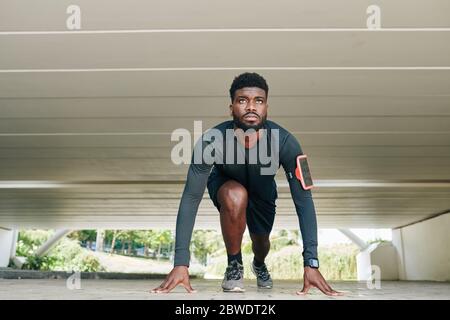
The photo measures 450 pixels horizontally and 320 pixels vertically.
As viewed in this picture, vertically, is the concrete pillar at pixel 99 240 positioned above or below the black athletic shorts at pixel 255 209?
above

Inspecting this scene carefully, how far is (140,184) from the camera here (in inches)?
327

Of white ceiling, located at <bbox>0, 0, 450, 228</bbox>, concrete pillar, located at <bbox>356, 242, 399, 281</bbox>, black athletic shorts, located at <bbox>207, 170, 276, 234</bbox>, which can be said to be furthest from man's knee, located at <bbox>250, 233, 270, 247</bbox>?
concrete pillar, located at <bbox>356, 242, 399, 281</bbox>

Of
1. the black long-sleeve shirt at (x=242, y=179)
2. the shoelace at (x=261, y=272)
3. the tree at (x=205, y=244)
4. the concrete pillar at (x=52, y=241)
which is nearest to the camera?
the black long-sleeve shirt at (x=242, y=179)

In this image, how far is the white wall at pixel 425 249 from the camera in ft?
35.1

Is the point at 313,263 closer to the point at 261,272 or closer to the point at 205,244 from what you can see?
the point at 261,272

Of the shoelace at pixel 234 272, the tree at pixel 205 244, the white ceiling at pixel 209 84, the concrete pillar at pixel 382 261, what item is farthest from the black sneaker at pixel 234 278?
the tree at pixel 205 244

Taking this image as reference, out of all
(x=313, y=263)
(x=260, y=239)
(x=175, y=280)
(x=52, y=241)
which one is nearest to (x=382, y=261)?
(x=52, y=241)

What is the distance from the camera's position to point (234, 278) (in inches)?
116

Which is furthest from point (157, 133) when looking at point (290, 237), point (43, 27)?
point (290, 237)

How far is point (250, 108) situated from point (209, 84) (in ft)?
5.33

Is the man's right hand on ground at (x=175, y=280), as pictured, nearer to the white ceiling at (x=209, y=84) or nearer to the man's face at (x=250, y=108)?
the man's face at (x=250, y=108)

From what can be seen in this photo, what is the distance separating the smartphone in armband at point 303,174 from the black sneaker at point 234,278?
72cm

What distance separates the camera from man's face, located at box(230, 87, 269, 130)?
280cm
